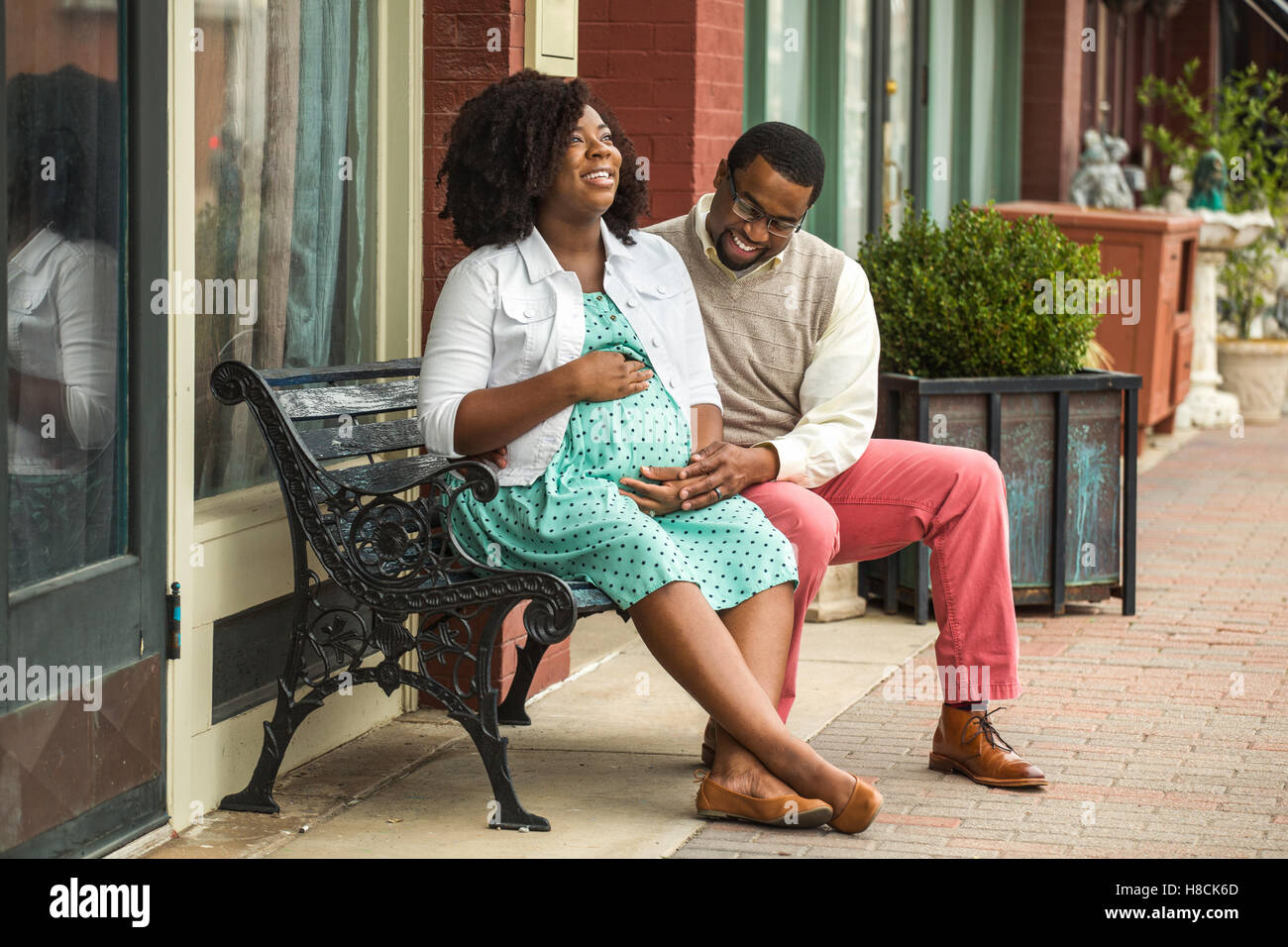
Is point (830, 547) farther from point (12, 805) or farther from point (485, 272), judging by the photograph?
point (12, 805)

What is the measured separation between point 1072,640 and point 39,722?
137 inches

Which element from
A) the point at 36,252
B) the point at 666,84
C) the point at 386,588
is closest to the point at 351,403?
the point at 386,588

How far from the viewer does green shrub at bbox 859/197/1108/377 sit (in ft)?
19.4

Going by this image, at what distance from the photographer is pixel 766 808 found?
3721 millimetres

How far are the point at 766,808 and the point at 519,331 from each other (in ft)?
3.79

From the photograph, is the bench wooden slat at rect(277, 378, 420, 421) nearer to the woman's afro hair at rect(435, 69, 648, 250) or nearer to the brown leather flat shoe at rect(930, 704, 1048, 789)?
the woman's afro hair at rect(435, 69, 648, 250)

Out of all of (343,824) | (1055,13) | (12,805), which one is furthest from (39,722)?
(1055,13)

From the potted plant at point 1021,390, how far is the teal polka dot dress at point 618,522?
1.96 meters

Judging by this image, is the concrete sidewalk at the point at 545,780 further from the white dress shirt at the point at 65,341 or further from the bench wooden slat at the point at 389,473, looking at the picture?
the white dress shirt at the point at 65,341

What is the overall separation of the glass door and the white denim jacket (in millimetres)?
595

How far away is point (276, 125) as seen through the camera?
4.32m

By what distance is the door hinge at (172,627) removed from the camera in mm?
3711

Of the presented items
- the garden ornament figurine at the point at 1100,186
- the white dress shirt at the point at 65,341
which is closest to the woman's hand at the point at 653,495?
the white dress shirt at the point at 65,341

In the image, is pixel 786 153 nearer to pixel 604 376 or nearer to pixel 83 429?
pixel 604 376
